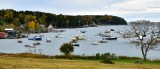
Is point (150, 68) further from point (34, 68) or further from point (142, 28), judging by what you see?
point (142, 28)

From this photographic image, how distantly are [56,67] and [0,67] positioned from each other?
15.9 ft

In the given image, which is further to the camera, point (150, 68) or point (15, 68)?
point (150, 68)

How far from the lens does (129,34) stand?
65562 mm

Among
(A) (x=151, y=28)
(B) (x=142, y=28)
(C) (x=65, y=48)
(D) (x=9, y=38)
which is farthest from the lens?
(D) (x=9, y=38)

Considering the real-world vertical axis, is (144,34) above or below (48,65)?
below

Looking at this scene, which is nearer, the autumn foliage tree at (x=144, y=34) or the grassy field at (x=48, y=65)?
the grassy field at (x=48, y=65)

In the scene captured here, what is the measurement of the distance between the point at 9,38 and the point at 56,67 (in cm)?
16500

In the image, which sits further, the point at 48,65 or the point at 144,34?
the point at 144,34

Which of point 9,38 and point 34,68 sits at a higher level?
point 34,68

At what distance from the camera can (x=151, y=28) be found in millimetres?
69625

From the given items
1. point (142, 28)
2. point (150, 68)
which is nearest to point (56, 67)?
point (150, 68)

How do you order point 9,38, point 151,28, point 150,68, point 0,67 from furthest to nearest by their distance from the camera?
point 9,38 → point 151,28 → point 150,68 → point 0,67

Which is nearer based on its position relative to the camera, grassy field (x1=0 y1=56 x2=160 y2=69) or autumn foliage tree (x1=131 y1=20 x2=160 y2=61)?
grassy field (x1=0 y1=56 x2=160 y2=69)

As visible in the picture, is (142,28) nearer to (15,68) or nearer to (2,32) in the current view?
(15,68)
